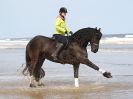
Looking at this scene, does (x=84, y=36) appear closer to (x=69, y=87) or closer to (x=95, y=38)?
(x=95, y=38)

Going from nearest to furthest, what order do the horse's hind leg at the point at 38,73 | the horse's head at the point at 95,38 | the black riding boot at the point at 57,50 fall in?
the horse's head at the point at 95,38
the black riding boot at the point at 57,50
the horse's hind leg at the point at 38,73

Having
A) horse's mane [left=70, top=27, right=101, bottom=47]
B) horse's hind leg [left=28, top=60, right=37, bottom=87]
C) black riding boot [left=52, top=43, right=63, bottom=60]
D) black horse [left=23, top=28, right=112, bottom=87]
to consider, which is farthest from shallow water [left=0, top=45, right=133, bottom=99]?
horse's mane [left=70, top=27, right=101, bottom=47]

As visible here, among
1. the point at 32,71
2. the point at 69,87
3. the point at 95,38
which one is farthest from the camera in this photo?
the point at 32,71

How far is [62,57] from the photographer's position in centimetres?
1404

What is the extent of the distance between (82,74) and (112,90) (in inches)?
213

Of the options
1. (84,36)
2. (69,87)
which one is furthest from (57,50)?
(69,87)

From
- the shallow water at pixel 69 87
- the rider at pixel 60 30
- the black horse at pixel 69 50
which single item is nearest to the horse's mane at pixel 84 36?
the black horse at pixel 69 50

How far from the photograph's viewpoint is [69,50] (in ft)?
45.7

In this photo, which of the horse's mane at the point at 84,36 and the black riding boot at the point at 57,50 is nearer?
the horse's mane at the point at 84,36

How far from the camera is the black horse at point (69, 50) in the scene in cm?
1374

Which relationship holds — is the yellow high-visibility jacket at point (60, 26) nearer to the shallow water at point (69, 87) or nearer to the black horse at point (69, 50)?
the black horse at point (69, 50)

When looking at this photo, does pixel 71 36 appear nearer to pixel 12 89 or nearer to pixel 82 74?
pixel 12 89

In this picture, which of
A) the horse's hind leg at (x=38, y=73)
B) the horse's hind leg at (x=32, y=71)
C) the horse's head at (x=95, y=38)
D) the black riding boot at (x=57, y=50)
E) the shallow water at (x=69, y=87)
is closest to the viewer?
the shallow water at (x=69, y=87)

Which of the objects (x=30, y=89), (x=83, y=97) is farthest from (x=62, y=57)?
(x=83, y=97)
